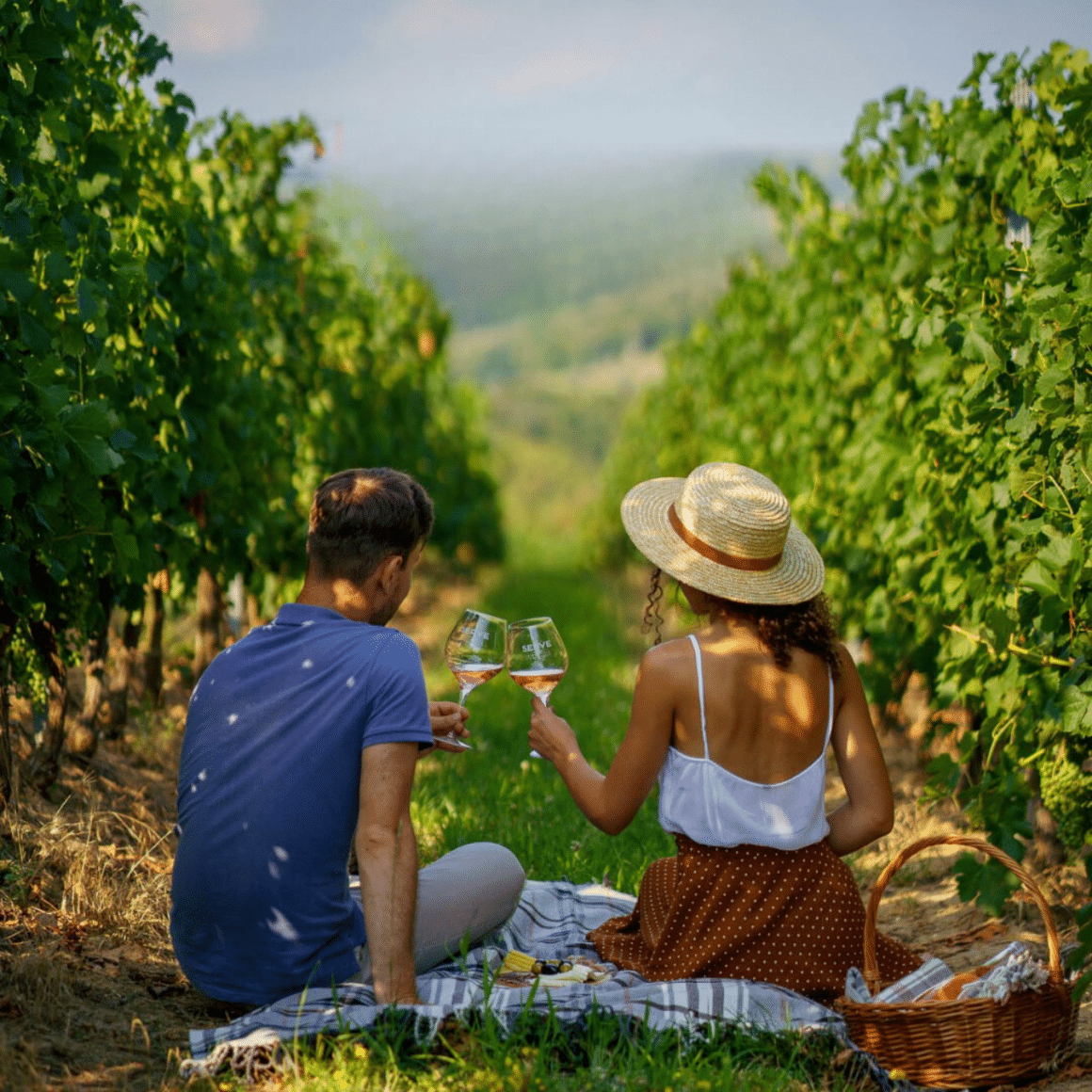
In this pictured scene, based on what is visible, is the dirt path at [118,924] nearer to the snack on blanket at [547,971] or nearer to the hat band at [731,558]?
the snack on blanket at [547,971]

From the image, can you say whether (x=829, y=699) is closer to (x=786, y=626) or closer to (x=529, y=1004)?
(x=786, y=626)

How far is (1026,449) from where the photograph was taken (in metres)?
3.40

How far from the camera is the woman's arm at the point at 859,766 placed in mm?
2752

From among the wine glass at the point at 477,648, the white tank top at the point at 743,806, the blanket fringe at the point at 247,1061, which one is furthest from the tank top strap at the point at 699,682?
the blanket fringe at the point at 247,1061

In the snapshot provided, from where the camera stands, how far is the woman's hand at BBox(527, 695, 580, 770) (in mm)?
2744

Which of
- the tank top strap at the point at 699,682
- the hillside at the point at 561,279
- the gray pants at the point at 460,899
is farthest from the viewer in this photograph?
the hillside at the point at 561,279

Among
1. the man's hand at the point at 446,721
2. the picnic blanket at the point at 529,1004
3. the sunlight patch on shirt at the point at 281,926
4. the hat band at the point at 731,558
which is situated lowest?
the picnic blanket at the point at 529,1004

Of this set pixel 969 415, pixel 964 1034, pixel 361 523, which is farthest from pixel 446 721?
pixel 969 415

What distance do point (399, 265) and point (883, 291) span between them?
305 inches

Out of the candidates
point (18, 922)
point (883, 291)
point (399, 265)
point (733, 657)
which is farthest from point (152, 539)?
point (399, 265)

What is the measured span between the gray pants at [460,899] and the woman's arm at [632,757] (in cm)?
30

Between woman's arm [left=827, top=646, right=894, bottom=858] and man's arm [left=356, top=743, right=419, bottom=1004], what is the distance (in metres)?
0.97

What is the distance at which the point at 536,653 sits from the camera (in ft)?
8.80

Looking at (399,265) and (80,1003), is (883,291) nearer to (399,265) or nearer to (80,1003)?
(80,1003)
